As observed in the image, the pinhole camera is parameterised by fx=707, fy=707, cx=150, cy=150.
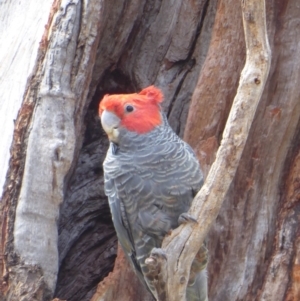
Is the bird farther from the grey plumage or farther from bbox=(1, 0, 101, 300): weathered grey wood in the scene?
bbox=(1, 0, 101, 300): weathered grey wood

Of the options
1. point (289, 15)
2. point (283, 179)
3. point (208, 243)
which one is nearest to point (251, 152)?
point (283, 179)

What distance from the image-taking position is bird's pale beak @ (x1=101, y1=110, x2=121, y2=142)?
2.92m

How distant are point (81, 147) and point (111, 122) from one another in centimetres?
82

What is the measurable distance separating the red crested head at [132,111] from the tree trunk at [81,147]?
1.18ft

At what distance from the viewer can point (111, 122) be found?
9.62 feet

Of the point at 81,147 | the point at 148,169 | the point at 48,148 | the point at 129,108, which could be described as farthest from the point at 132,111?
the point at 81,147

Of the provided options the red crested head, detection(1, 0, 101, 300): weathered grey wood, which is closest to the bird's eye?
the red crested head

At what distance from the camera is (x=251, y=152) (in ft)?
11.0

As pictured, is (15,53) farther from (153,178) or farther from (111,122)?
(153,178)

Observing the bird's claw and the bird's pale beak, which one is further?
the bird's pale beak

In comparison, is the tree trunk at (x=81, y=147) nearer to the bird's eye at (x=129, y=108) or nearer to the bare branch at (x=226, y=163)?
the bird's eye at (x=129, y=108)

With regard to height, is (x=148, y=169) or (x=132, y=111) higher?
(x=132, y=111)

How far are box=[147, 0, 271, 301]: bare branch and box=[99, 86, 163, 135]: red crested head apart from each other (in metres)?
0.43

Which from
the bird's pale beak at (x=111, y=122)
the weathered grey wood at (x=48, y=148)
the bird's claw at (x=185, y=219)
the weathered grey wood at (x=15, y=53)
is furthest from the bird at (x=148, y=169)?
the weathered grey wood at (x=15, y=53)
